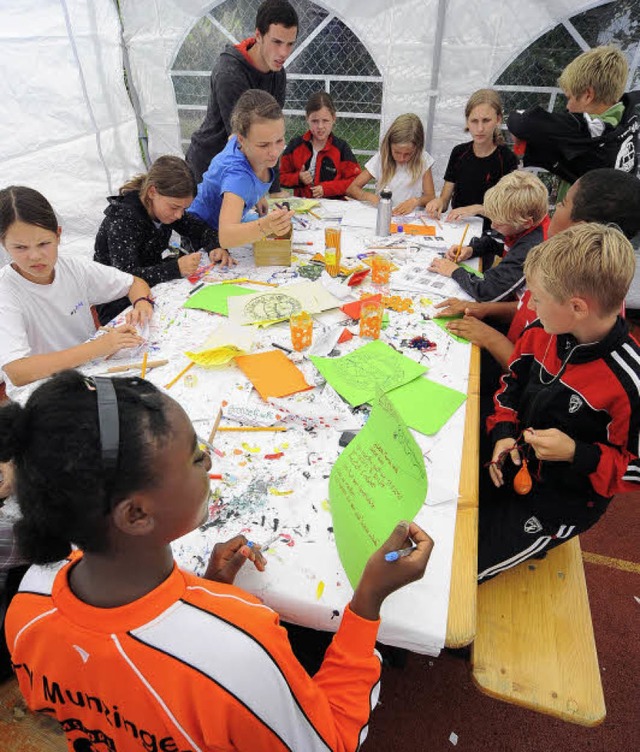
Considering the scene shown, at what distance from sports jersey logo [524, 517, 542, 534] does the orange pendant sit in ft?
0.27

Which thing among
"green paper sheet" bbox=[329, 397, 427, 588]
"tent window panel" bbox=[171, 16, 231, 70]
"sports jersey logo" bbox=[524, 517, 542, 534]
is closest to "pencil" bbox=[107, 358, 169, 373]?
"green paper sheet" bbox=[329, 397, 427, 588]

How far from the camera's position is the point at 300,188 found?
399 centimetres

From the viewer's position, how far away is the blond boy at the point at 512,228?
6.86ft

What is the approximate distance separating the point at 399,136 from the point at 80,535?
11.6 ft

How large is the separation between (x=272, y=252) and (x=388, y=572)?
1833mm

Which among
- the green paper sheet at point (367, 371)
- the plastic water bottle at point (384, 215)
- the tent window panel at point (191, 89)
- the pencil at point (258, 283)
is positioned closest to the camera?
the green paper sheet at point (367, 371)

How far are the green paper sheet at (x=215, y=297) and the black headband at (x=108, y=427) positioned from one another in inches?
50.4

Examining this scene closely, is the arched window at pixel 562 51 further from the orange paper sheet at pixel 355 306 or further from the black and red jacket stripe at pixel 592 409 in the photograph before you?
the black and red jacket stripe at pixel 592 409

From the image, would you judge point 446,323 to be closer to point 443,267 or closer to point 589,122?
point 443,267

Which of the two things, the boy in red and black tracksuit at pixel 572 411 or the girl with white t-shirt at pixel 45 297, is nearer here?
the boy in red and black tracksuit at pixel 572 411

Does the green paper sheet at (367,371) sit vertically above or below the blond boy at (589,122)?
below

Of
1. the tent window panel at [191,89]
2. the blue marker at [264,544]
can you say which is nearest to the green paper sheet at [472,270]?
the blue marker at [264,544]

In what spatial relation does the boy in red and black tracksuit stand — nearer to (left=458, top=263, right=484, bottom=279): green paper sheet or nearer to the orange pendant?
the orange pendant

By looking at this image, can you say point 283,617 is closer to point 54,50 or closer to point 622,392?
point 622,392
